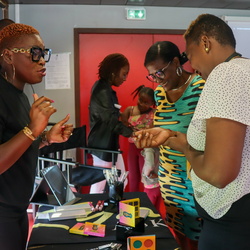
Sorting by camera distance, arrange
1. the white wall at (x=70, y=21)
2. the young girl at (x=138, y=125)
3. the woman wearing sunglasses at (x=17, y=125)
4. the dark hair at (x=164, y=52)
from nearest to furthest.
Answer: the woman wearing sunglasses at (x=17, y=125) → the dark hair at (x=164, y=52) → the young girl at (x=138, y=125) → the white wall at (x=70, y=21)

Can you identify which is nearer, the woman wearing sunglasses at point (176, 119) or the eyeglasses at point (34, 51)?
the eyeglasses at point (34, 51)

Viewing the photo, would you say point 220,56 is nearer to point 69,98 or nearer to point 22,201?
point 22,201

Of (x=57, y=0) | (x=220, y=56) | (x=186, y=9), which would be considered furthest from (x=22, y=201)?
(x=186, y=9)

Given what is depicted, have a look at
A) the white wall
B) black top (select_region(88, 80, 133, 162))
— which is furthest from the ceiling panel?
black top (select_region(88, 80, 133, 162))

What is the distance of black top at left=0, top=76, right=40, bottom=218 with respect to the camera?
1123 mm

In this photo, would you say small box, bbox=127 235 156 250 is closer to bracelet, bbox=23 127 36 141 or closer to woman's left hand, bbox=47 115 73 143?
bracelet, bbox=23 127 36 141

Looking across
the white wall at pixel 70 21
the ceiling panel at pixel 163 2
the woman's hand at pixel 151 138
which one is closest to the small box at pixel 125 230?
the woman's hand at pixel 151 138

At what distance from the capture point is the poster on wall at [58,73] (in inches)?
149

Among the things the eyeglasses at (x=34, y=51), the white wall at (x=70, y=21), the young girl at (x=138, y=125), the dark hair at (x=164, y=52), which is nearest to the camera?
the eyeglasses at (x=34, y=51)

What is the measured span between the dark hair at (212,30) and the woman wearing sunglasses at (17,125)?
0.60 m

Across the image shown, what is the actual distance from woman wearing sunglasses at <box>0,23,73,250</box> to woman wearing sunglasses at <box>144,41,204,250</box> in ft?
2.29

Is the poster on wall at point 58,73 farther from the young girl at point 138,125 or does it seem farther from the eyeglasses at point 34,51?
the eyeglasses at point 34,51

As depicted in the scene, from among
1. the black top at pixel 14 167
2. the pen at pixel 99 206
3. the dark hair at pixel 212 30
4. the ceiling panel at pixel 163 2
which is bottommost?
the pen at pixel 99 206

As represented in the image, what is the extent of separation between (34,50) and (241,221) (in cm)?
102
